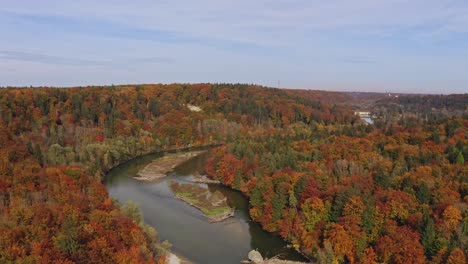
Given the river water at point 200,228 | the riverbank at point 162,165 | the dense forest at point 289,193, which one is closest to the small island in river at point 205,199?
the river water at point 200,228

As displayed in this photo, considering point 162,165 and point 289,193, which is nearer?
point 289,193

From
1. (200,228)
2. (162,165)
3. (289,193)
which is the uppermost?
(289,193)

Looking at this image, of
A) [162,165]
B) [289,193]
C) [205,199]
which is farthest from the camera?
[162,165]

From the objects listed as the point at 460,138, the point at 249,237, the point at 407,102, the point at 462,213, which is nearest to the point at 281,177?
the point at 249,237

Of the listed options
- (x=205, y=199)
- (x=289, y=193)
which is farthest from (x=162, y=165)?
(x=289, y=193)

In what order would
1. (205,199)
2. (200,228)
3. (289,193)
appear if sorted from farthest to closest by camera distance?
(205,199) → (289,193) → (200,228)

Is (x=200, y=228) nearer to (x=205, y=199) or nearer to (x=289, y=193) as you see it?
(x=205, y=199)

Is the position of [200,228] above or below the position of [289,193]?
below
